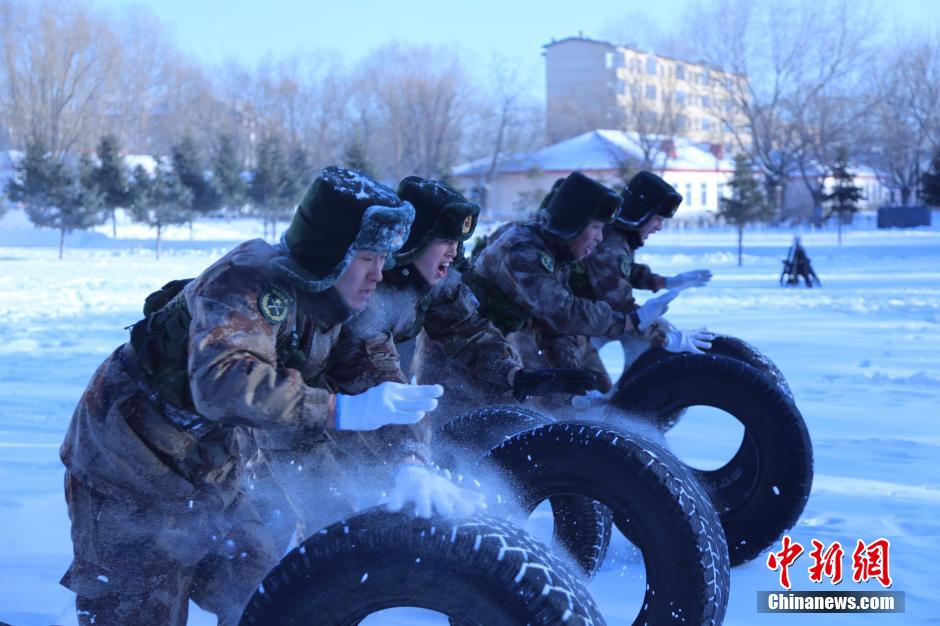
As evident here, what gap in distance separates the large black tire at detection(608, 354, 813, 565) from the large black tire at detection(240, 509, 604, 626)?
7.95 ft

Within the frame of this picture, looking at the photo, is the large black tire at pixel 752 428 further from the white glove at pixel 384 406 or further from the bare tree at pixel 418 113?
the bare tree at pixel 418 113

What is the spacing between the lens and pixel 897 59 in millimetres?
56375

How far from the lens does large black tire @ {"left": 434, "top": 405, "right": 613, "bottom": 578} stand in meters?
4.20

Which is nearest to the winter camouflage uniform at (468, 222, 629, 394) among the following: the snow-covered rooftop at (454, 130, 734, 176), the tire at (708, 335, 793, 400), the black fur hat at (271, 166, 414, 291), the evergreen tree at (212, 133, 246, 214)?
the tire at (708, 335, 793, 400)

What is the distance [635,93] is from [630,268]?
5761cm

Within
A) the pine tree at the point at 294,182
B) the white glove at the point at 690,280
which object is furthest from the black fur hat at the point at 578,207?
the pine tree at the point at 294,182

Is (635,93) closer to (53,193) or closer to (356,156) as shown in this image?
(356,156)

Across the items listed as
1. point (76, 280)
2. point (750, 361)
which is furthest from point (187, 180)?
point (750, 361)

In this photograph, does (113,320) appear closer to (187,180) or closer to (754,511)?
(754,511)

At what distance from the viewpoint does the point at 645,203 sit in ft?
21.7

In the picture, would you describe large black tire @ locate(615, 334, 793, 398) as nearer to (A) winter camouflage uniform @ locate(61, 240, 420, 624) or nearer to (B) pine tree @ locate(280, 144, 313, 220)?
(A) winter camouflage uniform @ locate(61, 240, 420, 624)

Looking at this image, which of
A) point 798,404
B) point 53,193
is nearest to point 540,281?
point 798,404

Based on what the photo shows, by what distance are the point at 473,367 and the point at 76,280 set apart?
19.1m

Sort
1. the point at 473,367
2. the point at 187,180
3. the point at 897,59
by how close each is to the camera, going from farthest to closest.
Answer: the point at 897,59 < the point at 187,180 < the point at 473,367
